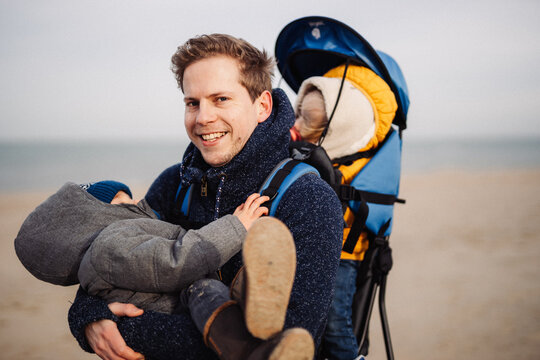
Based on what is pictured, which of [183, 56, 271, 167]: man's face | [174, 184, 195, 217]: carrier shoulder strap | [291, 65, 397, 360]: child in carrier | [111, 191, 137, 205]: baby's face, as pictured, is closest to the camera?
[183, 56, 271, 167]: man's face

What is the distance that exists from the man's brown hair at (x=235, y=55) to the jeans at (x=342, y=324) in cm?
142

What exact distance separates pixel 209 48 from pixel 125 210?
0.90 metres

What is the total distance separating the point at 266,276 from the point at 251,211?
1.84 feet

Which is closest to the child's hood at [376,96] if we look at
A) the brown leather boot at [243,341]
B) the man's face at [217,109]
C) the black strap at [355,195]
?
the black strap at [355,195]

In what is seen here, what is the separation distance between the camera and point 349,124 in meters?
2.69

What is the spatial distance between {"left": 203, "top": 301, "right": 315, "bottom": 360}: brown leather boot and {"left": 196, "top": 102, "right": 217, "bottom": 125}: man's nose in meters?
0.92

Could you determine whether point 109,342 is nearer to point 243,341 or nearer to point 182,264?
point 182,264

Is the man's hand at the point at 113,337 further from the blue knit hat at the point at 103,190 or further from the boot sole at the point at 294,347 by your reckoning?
the boot sole at the point at 294,347

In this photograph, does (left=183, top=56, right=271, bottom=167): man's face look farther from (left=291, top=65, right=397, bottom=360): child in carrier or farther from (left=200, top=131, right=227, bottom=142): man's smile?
(left=291, top=65, right=397, bottom=360): child in carrier

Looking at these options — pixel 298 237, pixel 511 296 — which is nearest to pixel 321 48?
pixel 298 237

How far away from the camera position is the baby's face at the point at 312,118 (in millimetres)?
2820

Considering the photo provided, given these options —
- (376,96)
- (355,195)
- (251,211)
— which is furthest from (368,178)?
(251,211)

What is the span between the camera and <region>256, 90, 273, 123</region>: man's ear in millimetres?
2037

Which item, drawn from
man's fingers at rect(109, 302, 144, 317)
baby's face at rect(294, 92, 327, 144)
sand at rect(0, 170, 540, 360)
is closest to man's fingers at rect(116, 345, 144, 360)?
man's fingers at rect(109, 302, 144, 317)
